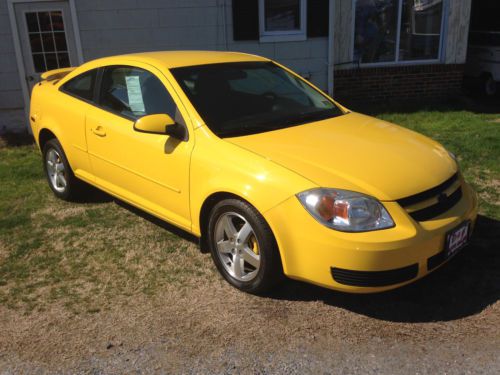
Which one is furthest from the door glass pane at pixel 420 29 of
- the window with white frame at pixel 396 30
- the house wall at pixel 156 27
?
the house wall at pixel 156 27

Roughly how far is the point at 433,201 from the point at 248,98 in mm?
1675

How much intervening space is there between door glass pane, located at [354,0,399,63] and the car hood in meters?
6.52

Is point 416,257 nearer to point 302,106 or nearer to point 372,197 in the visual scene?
point 372,197

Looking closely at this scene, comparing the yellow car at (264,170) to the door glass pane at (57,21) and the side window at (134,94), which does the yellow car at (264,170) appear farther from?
the door glass pane at (57,21)

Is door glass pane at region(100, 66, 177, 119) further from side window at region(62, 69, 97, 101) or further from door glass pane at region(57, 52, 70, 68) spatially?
door glass pane at region(57, 52, 70, 68)

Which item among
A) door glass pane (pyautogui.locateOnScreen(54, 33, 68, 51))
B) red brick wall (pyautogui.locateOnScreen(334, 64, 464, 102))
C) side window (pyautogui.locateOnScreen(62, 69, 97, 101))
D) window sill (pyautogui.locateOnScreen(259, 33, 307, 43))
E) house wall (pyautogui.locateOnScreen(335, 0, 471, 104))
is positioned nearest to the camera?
side window (pyautogui.locateOnScreen(62, 69, 97, 101))

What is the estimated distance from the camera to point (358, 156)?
340cm

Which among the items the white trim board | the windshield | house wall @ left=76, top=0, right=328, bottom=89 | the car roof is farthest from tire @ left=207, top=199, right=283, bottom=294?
the white trim board

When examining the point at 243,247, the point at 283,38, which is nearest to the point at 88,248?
the point at 243,247

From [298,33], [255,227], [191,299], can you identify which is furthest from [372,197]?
[298,33]

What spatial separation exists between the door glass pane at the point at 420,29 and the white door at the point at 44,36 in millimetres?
6301

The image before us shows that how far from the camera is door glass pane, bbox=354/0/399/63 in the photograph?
991 cm

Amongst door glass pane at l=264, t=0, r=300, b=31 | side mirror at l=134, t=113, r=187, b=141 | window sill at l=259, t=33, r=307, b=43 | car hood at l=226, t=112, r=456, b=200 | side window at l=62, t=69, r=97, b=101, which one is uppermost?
door glass pane at l=264, t=0, r=300, b=31

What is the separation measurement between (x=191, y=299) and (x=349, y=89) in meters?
7.47
